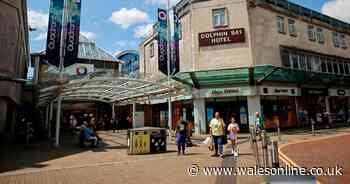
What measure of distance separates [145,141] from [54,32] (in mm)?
7830

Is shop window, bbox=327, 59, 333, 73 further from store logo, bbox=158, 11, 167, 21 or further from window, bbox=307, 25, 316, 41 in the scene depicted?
store logo, bbox=158, 11, 167, 21

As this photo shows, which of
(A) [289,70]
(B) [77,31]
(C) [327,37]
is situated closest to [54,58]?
(B) [77,31]

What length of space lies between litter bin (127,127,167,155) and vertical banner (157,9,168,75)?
7.07 meters

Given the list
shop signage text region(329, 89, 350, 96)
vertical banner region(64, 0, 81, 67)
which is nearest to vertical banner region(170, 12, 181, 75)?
vertical banner region(64, 0, 81, 67)

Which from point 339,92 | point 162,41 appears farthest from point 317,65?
point 162,41

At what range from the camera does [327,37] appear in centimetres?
2455

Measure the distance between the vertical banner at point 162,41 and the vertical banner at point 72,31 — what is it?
5371 millimetres

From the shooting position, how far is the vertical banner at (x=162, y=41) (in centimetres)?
1573

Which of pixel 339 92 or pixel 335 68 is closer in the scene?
pixel 339 92

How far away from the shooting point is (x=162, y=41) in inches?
661

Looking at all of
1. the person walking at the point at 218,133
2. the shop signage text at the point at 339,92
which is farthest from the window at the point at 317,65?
the person walking at the point at 218,133

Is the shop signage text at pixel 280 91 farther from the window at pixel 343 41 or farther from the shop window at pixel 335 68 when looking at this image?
the window at pixel 343 41

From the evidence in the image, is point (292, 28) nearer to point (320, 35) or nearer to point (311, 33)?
point (311, 33)

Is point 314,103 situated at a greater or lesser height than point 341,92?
lesser
